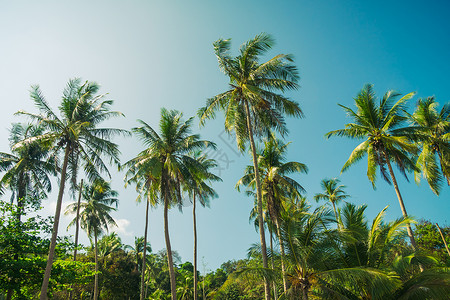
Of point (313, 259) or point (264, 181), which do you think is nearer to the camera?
point (313, 259)

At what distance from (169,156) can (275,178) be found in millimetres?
7338

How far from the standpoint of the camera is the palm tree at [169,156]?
16.1 metres

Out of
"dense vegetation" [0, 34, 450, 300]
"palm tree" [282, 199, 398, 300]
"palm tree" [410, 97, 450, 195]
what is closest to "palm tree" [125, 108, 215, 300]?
"dense vegetation" [0, 34, 450, 300]

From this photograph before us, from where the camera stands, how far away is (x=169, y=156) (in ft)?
53.8

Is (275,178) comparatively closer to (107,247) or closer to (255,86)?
(255,86)

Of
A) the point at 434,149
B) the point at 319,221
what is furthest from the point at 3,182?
the point at 434,149

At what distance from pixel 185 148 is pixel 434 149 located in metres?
16.1

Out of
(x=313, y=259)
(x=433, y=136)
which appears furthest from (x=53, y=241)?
(x=433, y=136)

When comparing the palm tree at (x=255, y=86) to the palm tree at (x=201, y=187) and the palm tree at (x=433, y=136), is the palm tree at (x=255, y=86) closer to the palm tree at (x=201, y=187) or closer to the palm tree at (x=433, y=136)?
the palm tree at (x=201, y=187)

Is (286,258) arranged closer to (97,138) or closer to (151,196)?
(151,196)

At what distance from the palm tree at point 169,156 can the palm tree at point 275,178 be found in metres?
4.52

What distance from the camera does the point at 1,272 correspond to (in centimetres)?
1159

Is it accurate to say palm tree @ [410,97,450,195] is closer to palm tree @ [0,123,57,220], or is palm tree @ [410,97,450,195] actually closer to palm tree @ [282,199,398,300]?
palm tree @ [282,199,398,300]

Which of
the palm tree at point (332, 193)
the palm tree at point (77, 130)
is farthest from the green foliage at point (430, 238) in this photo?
the palm tree at point (77, 130)
